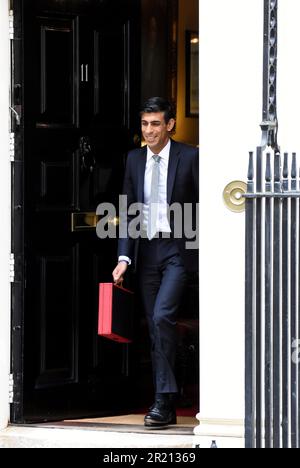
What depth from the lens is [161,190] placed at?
8.21 m

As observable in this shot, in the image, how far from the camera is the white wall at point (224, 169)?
299 inches

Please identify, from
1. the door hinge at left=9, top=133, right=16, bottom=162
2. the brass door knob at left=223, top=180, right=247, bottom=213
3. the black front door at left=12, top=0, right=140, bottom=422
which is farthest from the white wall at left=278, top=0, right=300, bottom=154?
the door hinge at left=9, top=133, right=16, bottom=162

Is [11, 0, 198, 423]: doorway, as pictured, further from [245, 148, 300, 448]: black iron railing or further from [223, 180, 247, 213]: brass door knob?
[245, 148, 300, 448]: black iron railing

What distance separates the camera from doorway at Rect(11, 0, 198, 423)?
325 inches

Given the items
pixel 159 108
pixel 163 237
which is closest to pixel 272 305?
pixel 163 237

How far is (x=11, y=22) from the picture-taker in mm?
8211

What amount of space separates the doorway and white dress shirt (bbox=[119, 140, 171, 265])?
445mm

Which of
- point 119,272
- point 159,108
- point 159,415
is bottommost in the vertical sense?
point 159,415

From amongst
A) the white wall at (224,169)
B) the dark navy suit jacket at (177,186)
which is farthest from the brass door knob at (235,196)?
the dark navy suit jacket at (177,186)

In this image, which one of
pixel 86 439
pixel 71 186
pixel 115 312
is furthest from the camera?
pixel 71 186

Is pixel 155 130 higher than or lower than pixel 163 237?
higher

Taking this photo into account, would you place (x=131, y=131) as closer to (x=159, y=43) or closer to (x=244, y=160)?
(x=244, y=160)

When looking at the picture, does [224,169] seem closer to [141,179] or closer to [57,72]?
[141,179]

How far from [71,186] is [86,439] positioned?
1608mm
